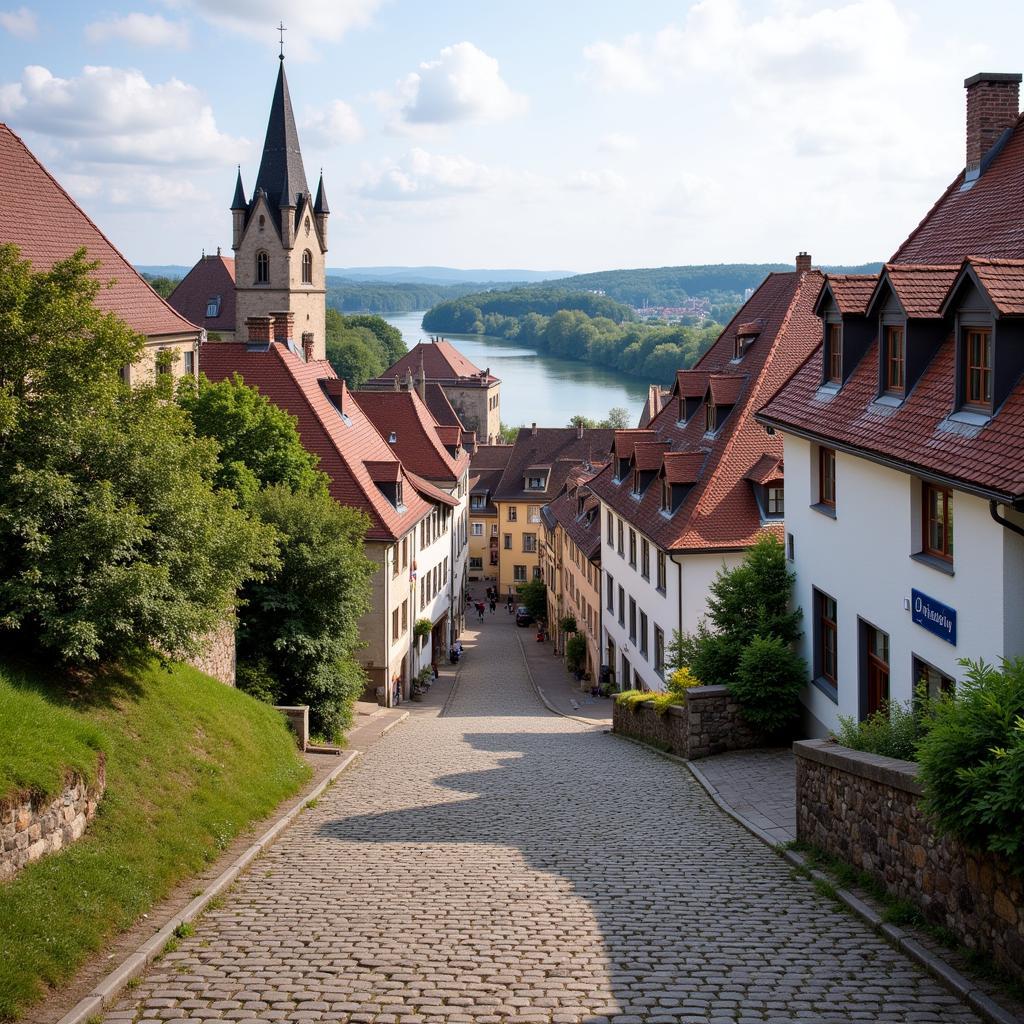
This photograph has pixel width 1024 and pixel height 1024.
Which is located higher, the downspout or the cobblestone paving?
the downspout

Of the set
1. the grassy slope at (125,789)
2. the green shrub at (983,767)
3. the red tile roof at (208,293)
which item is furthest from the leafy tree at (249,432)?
the red tile roof at (208,293)

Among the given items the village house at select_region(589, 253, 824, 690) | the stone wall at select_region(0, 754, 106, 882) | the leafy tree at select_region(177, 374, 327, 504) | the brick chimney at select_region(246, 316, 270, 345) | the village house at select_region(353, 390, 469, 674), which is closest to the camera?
the stone wall at select_region(0, 754, 106, 882)

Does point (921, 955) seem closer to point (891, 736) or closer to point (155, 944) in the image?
point (891, 736)

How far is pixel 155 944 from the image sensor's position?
10.4m

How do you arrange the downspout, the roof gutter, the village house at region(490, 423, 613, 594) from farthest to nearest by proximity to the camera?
the village house at region(490, 423, 613, 594) < the downspout < the roof gutter

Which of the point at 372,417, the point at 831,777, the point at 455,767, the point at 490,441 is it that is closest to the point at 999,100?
the point at 831,777

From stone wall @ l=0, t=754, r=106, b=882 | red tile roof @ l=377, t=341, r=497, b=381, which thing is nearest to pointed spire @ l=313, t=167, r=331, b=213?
red tile roof @ l=377, t=341, r=497, b=381

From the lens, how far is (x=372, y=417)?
57.1m

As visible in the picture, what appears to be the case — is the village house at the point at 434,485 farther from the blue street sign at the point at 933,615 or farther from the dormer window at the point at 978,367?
the dormer window at the point at 978,367

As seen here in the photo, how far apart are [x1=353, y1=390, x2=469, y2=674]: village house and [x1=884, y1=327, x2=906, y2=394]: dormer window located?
103ft

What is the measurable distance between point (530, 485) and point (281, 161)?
86.1 ft

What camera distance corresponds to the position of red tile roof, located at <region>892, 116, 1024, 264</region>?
18078 millimetres

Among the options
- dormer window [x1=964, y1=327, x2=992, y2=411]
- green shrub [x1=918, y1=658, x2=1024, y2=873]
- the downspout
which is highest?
dormer window [x1=964, y1=327, x2=992, y2=411]

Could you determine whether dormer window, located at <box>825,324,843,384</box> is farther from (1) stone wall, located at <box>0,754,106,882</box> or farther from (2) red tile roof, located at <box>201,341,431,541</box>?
(2) red tile roof, located at <box>201,341,431,541</box>
